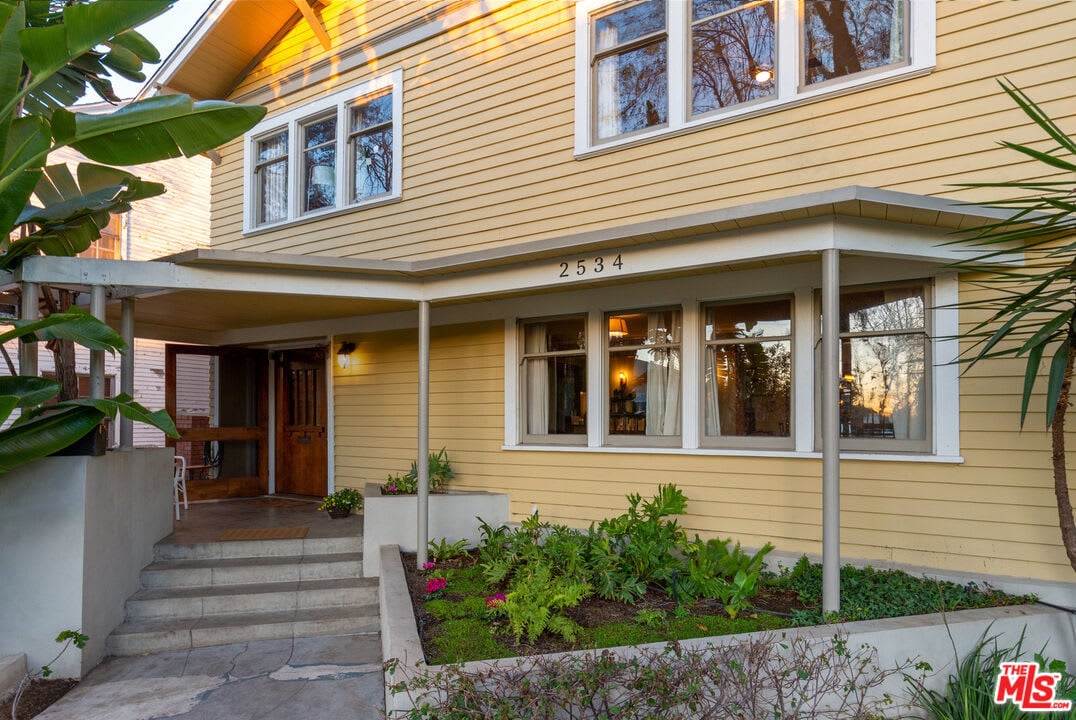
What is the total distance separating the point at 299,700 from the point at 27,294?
3.47 m

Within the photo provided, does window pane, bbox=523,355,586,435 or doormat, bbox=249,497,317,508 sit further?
doormat, bbox=249,497,317,508

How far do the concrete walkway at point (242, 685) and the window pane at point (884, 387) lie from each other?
4173 mm

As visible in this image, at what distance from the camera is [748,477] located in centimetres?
593

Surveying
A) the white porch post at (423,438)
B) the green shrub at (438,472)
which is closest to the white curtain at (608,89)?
the white porch post at (423,438)

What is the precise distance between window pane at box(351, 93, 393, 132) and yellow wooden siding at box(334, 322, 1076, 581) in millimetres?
2657

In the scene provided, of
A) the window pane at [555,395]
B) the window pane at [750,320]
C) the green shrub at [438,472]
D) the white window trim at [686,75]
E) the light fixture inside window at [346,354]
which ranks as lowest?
the green shrub at [438,472]

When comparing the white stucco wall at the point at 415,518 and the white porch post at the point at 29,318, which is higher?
the white porch post at the point at 29,318

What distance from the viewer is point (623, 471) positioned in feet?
21.7

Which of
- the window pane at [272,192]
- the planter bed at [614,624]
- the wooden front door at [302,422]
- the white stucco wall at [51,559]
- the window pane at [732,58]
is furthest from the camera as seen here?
the window pane at [272,192]

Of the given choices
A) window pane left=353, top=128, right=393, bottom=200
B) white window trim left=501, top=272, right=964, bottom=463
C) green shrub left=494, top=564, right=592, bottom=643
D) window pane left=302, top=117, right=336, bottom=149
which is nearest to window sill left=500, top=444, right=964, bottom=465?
white window trim left=501, top=272, right=964, bottom=463

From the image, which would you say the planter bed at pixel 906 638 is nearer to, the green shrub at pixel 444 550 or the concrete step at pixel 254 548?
the green shrub at pixel 444 550

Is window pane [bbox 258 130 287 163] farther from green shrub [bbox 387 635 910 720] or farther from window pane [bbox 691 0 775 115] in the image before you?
green shrub [bbox 387 635 910 720]

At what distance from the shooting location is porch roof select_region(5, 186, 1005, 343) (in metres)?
4.57

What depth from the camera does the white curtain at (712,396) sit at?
626cm
